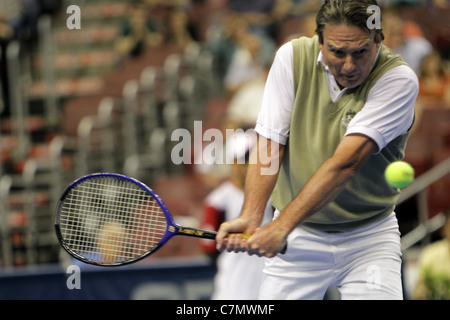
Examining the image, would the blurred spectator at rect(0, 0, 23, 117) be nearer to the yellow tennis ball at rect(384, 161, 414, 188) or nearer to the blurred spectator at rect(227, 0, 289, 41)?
the blurred spectator at rect(227, 0, 289, 41)

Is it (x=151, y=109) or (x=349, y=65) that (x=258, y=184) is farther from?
(x=151, y=109)

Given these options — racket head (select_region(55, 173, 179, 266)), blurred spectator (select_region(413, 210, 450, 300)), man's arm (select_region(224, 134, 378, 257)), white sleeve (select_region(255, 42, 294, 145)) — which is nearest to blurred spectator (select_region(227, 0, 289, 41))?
blurred spectator (select_region(413, 210, 450, 300))

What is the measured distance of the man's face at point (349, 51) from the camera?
3887mm

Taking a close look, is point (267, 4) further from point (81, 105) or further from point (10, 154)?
point (10, 154)

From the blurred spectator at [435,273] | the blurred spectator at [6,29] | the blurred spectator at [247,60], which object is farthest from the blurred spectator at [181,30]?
the blurred spectator at [435,273]

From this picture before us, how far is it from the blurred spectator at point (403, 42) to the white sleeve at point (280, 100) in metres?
4.86

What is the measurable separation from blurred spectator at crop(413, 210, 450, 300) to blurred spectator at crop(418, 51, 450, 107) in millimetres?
2185

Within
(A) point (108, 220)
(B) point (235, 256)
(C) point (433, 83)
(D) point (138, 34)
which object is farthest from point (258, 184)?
(D) point (138, 34)

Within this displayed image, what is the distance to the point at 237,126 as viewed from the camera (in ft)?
27.6

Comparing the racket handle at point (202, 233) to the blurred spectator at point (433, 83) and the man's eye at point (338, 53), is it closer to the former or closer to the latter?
the man's eye at point (338, 53)

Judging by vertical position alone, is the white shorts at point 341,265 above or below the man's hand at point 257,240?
below

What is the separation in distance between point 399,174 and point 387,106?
1.07 feet

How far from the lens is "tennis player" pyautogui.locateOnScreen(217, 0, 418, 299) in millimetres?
3932
